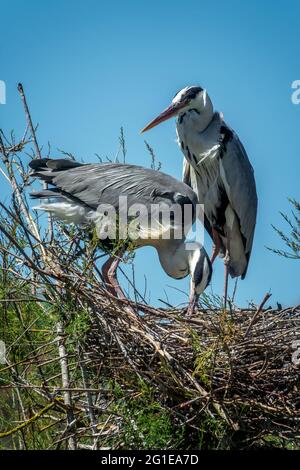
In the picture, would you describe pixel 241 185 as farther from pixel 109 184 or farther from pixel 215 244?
pixel 109 184

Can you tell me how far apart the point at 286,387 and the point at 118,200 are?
194 cm

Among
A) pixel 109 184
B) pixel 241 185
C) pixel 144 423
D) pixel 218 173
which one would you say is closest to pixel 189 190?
pixel 109 184

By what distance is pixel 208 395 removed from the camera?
15.5ft

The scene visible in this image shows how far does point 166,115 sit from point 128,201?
1124mm

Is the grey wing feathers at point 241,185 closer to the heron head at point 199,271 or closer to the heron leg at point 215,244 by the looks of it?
the heron leg at point 215,244

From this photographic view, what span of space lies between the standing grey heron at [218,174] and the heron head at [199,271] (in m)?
0.92

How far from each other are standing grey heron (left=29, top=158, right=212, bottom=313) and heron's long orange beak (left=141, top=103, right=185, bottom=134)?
65cm

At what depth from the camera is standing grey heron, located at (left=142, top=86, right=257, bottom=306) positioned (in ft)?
24.4

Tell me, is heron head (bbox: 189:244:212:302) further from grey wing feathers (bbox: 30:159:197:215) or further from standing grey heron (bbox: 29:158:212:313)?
grey wing feathers (bbox: 30:159:197:215)

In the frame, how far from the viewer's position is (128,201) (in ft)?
21.1

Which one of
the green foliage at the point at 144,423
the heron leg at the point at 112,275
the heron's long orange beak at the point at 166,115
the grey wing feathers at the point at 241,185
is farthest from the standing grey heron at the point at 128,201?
the green foliage at the point at 144,423

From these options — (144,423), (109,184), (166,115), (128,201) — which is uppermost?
(166,115)
